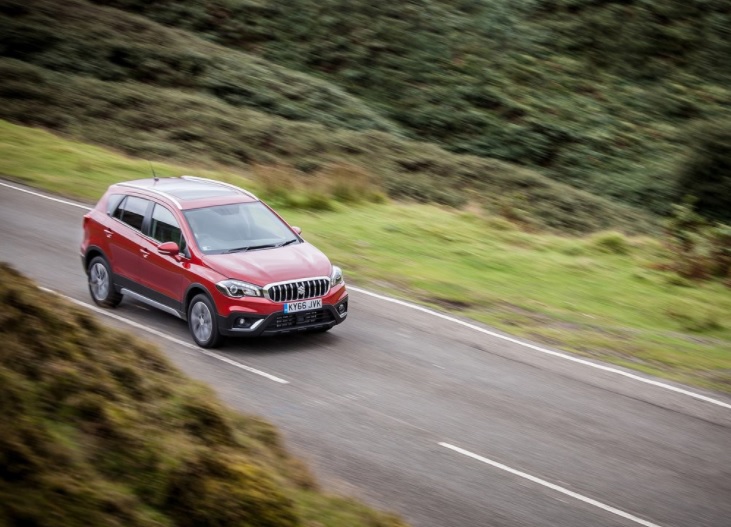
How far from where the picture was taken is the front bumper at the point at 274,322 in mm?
12141

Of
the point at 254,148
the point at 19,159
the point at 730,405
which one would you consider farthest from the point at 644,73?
the point at 730,405

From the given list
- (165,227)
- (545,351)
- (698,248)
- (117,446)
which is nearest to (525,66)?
(698,248)

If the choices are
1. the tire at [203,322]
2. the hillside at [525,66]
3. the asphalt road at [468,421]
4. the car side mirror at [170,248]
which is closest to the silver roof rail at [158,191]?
the car side mirror at [170,248]

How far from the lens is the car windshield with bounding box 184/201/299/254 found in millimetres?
12828

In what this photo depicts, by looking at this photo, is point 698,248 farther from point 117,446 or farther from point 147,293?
point 117,446

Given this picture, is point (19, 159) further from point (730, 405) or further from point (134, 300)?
point (730, 405)

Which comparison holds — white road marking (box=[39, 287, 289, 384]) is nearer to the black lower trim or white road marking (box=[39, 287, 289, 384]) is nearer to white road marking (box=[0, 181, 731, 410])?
white road marking (box=[0, 181, 731, 410])

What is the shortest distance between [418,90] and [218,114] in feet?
31.2

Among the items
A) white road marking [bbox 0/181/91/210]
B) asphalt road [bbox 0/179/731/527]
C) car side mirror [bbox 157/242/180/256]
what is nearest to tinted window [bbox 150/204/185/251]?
car side mirror [bbox 157/242/180/256]

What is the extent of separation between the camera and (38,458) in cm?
509

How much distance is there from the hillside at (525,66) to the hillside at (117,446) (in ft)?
87.9

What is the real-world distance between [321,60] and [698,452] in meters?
32.2

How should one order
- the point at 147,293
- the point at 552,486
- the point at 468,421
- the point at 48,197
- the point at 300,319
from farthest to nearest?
1. the point at 48,197
2. the point at 147,293
3. the point at 300,319
4. the point at 468,421
5. the point at 552,486

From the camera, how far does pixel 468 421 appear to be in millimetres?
10477
